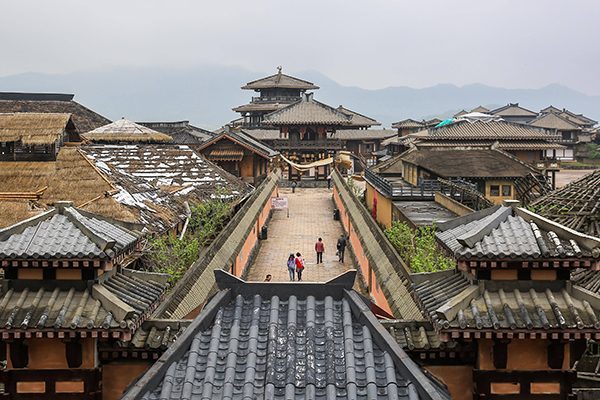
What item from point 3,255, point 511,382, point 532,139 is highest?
point 532,139

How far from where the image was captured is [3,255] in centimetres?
730

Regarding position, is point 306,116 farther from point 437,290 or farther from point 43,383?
point 43,383

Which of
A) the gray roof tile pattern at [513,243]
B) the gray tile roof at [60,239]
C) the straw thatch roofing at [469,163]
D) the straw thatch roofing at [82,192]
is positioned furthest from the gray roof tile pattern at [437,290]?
the straw thatch roofing at [469,163]

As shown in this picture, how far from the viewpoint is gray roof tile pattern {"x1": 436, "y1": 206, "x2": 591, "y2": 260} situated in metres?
7.22

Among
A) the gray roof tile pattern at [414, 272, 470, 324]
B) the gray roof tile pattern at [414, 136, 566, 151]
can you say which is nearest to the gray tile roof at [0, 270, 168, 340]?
the gray roof tile pattern at [414, 272, 470, 324]

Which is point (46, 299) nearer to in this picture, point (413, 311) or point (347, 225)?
point (413, 311)

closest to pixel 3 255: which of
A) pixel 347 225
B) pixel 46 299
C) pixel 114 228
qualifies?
pixel 46 299

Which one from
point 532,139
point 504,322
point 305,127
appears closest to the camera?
point 504,322

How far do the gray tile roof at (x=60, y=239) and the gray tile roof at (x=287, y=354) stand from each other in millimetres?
1971

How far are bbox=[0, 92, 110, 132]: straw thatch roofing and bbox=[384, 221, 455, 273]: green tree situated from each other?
32640 mm

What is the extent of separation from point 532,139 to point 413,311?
38.1 metres

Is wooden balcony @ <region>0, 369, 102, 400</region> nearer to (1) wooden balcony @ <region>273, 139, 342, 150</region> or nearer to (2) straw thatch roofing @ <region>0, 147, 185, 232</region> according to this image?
(2) straw thatch roofing @ <region>0, 147, 185, 232</region>

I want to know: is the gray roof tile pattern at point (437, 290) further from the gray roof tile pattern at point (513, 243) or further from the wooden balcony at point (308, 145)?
the wooden balcony at point (308, 145)

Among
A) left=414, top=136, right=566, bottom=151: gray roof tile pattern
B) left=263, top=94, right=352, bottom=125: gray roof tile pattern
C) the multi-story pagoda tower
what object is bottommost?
left=414, top=136, right=566, bottom=151: gray roof tile pattern
